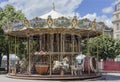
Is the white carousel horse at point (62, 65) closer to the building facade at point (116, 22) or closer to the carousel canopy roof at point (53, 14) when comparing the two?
the carousel canopy roof at point (53, 14)

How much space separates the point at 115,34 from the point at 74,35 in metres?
59.2

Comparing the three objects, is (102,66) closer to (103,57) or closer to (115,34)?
(103,57)

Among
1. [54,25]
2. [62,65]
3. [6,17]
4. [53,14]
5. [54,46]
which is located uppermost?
[6,17]

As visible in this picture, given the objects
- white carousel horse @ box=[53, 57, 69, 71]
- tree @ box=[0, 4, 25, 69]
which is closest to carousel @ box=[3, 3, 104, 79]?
white carousel horse @ box=[53, 57, 69, 71]

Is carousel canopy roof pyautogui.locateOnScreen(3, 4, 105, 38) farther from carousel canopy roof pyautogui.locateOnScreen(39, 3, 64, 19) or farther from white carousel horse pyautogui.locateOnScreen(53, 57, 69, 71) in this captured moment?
white carousel horse pyautogui.locateOnScreen(53, 57, 69, 71)

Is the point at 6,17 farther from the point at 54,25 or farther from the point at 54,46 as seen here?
the point at 54,25

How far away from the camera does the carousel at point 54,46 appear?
26969mm

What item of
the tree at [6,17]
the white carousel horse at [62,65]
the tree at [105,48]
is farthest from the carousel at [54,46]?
the tree at [105,48]

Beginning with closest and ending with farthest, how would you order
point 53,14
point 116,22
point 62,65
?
1. point 62,65
2. point 53,14
3. point 116,22

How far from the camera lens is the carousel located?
27.0m

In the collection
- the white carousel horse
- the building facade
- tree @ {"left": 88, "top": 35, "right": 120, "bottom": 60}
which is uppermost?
the building facade

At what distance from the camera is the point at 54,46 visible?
3030 cm

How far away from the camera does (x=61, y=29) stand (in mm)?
28156

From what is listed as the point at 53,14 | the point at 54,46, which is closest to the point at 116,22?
the point at 53,14
